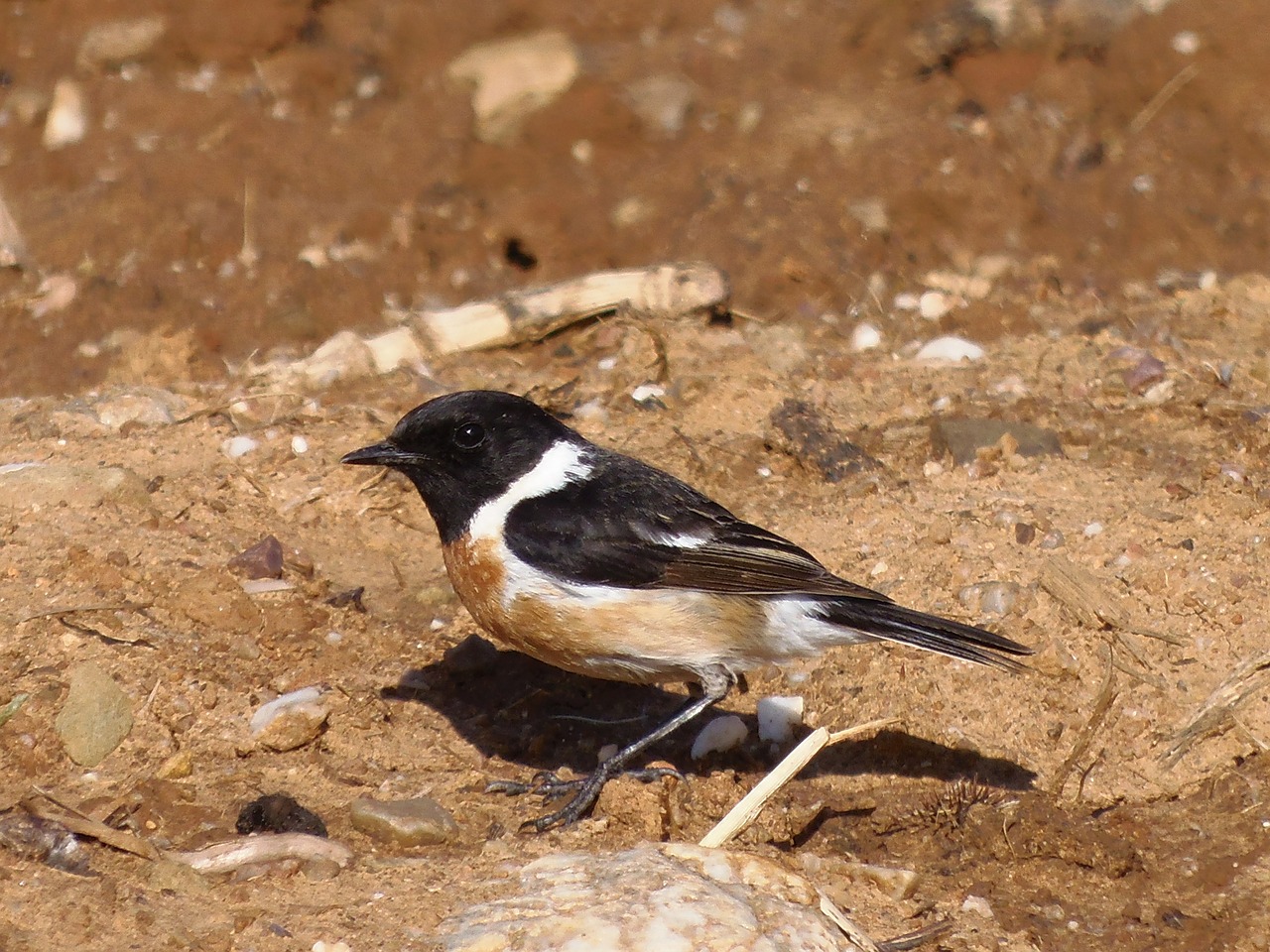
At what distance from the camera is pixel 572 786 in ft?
18.4

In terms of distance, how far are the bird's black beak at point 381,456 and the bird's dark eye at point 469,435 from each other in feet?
0.67

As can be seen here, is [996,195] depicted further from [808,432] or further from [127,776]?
[127,776]

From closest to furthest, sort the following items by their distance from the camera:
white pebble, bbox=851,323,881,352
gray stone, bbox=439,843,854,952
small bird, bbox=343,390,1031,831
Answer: gray stone, bbox=439,843,854,952 < small bird, bbox=343,390,1031,831 < white pebble, bbox=851,323,881,352

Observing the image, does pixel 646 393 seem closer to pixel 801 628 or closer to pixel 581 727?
pixel 581 727

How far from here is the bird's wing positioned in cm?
558

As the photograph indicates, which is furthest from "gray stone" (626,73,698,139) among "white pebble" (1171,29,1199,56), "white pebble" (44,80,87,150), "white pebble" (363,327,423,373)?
"white pebble" (44,80,87,150)

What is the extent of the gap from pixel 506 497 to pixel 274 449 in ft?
5.91

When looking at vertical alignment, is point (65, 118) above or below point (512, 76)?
below

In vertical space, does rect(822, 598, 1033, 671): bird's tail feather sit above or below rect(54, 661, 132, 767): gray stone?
above

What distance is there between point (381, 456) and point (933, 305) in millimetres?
4272

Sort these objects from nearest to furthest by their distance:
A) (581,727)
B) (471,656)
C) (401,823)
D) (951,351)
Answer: (401,823), (581,727), (471,656), (951,351)

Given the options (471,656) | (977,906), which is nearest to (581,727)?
(471,656)

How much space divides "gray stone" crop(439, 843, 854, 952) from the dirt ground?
0.78ft

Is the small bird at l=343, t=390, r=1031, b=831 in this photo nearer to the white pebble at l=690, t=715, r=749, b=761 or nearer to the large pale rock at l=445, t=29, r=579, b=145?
the white pebble at l=690, t=715, r=749, b=761
